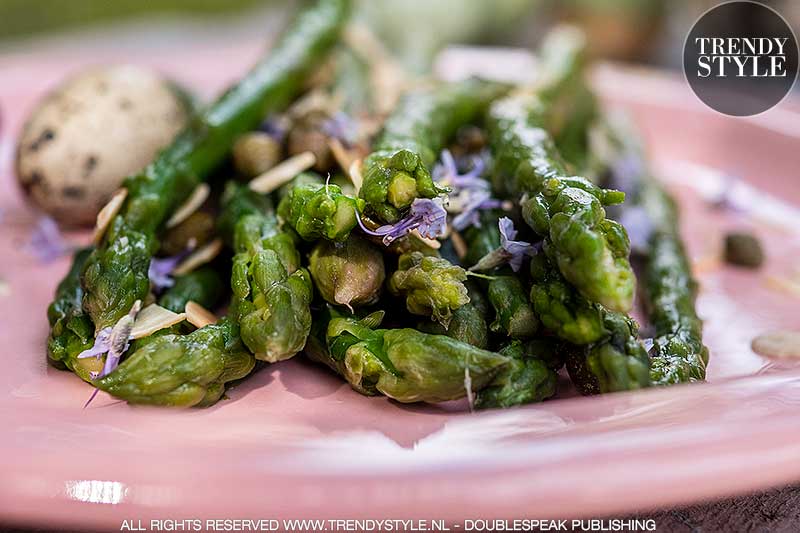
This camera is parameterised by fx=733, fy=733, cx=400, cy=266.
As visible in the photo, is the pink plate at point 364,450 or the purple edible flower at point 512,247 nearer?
the pink plate at point 364,450

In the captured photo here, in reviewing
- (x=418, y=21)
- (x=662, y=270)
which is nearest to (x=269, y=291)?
(x=662, y=270)

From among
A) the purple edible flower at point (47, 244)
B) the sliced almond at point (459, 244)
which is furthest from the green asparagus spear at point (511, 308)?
the purple edible flower at point (47, 244)

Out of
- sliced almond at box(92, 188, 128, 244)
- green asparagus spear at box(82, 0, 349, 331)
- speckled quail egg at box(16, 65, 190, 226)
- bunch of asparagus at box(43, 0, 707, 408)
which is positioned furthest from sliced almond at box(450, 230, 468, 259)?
speckled quail egg at box(16, 65, 190, 226)

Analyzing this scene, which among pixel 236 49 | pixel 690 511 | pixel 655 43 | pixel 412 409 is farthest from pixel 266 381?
pixel 655 43

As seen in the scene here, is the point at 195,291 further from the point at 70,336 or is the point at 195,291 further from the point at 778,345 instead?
the point at 778,345

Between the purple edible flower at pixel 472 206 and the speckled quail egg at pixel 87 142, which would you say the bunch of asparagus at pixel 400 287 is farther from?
the speckled quail egg at pixel 87 142

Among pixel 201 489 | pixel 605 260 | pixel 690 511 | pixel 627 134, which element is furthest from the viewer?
pixel 627 134

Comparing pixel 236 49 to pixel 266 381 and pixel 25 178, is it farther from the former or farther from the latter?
pixel 266 381
